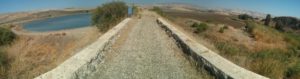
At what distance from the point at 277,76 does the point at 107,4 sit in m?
37.2

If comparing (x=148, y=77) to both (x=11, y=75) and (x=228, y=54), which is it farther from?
(x=228, y=54)

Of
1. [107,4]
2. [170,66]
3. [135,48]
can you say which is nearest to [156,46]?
[135,48]

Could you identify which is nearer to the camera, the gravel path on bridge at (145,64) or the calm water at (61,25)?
the gravel path on bridge at (145,64)

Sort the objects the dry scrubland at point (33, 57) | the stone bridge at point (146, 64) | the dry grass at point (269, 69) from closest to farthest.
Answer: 1. the stone bridge at point (146, 64)
2. the dry scrubland at point (33, 57)
3. the dry grass at point (269, 69)

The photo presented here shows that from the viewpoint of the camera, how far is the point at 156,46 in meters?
14.8

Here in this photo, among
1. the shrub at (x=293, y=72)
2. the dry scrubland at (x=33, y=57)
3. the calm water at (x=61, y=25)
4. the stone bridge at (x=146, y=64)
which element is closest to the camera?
the stone bridge at (x=146, y=64)

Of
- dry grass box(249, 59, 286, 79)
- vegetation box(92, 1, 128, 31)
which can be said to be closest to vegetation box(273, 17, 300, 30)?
vegetation box(92, 1, 128, 31)

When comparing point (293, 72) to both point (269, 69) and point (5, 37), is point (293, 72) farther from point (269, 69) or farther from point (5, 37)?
point (5, 37)

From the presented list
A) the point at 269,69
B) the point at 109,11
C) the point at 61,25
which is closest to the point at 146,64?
the point at 269,69

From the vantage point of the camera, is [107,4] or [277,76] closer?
[277,76]

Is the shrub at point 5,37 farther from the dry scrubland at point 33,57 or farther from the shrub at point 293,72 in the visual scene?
the shrub at point 293,72

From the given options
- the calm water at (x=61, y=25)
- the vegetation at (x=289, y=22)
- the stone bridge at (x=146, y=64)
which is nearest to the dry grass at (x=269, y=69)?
the stone bridge at (x=146, y=64)

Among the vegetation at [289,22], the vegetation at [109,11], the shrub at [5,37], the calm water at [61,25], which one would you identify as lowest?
the calm water at [61,25]

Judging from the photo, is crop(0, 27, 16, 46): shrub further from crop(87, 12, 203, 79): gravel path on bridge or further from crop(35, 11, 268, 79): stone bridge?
crop(35, 11, 268, 79): stone bridge
